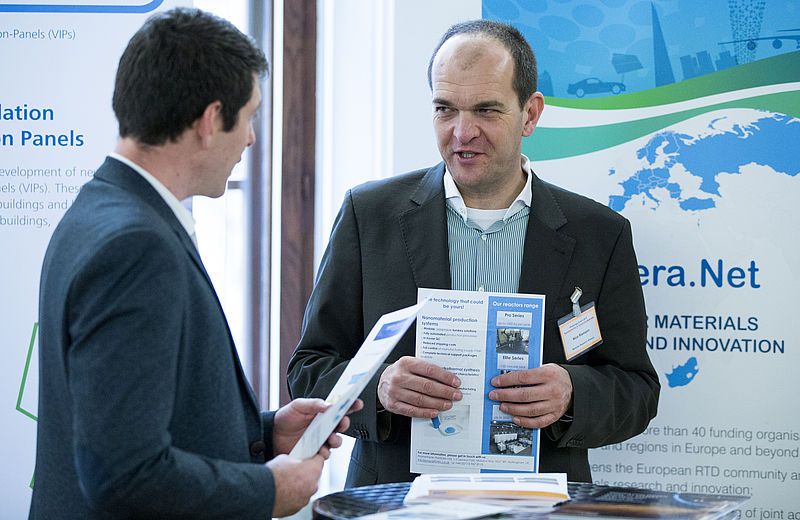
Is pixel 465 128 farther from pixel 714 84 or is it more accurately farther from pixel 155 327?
pixel 155 327

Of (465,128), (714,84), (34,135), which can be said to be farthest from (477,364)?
(34,135)

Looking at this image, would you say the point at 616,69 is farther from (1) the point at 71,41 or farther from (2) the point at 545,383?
(1) the point at 71,41

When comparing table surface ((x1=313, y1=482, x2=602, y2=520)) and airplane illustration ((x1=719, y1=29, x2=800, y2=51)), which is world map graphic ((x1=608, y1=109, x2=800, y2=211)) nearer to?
airplane illustration ((x1=719, y1=29, x2=800, y2=51))

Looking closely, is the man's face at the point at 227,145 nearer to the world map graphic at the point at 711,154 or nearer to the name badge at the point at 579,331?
the name badge at the point at 579,331

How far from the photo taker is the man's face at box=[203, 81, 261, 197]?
1.49 m

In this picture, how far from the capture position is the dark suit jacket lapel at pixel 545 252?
2.28m

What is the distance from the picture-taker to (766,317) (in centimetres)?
264

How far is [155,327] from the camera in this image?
126cm

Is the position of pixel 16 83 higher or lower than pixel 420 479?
higher

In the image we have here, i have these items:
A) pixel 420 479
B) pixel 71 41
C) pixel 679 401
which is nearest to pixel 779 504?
pixel 679 401

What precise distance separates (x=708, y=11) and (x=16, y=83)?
2.41 meters

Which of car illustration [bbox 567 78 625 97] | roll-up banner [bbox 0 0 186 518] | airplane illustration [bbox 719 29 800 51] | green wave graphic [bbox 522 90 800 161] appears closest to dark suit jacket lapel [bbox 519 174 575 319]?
green wave graphic [bbox 522 90 800 161]

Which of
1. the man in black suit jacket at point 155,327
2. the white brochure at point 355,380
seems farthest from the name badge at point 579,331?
the man in black suit jacket at point 155,327

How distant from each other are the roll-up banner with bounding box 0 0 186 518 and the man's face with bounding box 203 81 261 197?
1634mm
